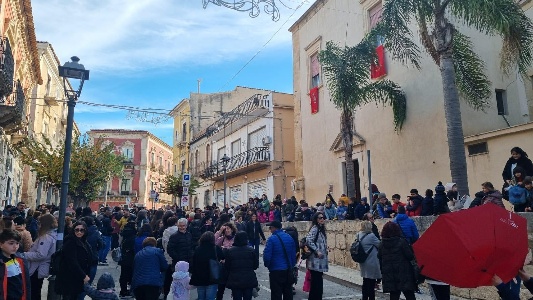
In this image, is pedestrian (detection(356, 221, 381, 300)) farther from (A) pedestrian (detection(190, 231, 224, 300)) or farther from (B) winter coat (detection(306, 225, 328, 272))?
(A) pedestrian (detection(190, 231, 224, 300))

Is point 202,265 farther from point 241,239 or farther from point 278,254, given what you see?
point 278,254

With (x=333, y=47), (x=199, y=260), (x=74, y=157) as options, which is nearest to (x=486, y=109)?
(x=333, y=47)

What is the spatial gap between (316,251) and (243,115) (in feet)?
65.8

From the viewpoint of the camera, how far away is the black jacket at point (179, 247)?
796 cm

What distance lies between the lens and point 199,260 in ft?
22.3

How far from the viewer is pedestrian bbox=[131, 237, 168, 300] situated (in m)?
6.54

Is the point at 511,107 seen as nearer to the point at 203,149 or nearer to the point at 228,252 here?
the point at 228,252

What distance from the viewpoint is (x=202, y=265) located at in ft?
22.1

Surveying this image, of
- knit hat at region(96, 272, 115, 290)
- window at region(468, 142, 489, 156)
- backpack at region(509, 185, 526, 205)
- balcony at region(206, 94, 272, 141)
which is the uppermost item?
balcony at region(206, 94, 272, 141)

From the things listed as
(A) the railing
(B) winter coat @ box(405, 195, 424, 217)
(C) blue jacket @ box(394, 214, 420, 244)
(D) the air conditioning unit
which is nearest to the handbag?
(C) blue jacket @ box(394, 214, 420, 244)

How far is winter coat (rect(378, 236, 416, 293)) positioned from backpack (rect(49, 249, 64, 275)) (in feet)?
15.2

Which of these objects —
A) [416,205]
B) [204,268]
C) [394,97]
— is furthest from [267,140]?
[204,268]

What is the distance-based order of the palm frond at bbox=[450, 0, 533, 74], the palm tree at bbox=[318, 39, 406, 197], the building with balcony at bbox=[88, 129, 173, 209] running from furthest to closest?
1. the building with balcony at bbox=[88, 129, 173, 209]
2. the palm tree at bbox=[318, 39, 406, 197]
3. the palm frond at bbox=[450, 0, 533, 74]

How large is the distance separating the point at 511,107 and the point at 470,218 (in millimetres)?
12986
